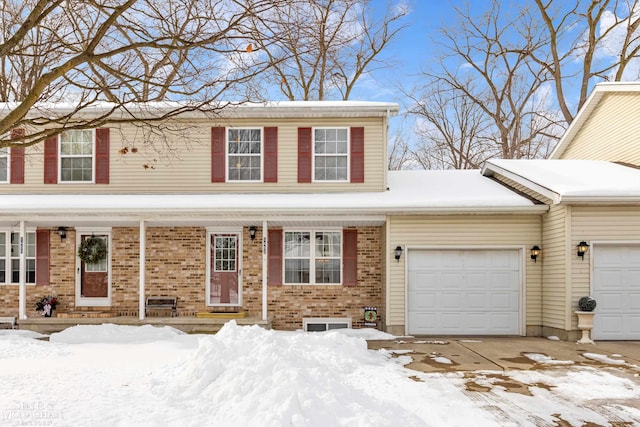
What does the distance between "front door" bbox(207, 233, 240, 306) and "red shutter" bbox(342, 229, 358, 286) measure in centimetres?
268

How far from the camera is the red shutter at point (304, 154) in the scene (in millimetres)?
12055

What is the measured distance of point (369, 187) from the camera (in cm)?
1198

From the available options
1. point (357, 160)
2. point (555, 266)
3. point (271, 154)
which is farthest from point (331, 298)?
point (555, 266)

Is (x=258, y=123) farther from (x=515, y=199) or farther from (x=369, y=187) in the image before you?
(x=515, y=199)

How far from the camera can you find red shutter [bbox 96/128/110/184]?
12102 mm

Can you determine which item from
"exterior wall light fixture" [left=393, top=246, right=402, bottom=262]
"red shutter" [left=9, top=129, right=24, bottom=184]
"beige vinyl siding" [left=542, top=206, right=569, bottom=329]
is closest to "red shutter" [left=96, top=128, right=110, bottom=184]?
"red shutter" [left=9, top=129, right=24, bottom=184]

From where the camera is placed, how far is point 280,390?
5.22 metres

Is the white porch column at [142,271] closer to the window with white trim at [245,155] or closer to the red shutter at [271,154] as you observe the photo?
the window with white trim at [245,155]

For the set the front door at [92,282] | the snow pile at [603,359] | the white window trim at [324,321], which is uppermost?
the front door at [92,282]

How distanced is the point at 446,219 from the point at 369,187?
207cm

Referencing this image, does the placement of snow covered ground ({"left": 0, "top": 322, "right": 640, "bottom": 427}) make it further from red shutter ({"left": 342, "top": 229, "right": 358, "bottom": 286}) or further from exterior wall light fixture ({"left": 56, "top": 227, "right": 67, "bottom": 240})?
exterior wall light fixture ({"left": 56, "top": 227, "right": 67, "bottom": 240})

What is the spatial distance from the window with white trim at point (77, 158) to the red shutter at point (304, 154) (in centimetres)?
525

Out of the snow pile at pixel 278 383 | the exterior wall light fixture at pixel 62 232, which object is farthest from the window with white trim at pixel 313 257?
the exterior wall light fixture at pixel 62 232

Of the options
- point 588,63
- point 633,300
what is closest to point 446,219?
point 633,300
